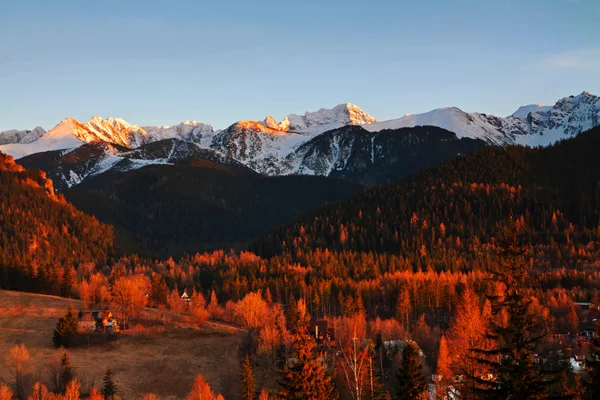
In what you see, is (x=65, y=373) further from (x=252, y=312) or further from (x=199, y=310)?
(x=199, y=310)

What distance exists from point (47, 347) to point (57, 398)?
36995 mm

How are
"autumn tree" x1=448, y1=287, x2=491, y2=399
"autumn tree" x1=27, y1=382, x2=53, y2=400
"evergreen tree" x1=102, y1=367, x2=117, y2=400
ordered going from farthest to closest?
"evergreen tree" x1=102, y1=367, x2=117, y2=400, "autumn tree" x1=27, y1=382, x2=53, y2=400, "autumn tree" x1=448, y1=287, x2=491, y2=399

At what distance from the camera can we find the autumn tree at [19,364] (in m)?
108

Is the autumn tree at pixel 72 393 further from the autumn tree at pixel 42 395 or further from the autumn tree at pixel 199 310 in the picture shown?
the autumn tree at pixel 199 310

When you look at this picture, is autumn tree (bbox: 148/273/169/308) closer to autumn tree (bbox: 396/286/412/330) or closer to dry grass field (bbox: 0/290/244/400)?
dry grass field (bbox: 0/290/244/400)

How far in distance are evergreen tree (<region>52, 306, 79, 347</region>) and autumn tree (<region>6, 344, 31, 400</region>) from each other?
7.06 metres

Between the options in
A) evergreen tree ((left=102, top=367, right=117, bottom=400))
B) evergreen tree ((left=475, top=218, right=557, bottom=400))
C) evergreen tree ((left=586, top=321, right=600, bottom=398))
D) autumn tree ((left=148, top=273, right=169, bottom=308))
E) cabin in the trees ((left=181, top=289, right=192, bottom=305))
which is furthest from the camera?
cabin in the trees ((left=181, top=289, right=192, bottom=305))

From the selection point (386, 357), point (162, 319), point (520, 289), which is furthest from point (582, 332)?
point (520, 289)

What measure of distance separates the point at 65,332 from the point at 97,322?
11.5 m

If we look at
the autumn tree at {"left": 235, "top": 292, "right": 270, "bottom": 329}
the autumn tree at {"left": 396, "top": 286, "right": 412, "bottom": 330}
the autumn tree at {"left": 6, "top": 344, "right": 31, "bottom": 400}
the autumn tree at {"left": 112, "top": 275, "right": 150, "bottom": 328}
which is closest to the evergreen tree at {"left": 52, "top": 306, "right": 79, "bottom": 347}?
the autumn tree at {"left": 6, "top": 344, "right": 31, "bottom": 400}

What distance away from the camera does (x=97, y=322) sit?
14138cm

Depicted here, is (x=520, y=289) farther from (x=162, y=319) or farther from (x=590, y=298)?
(x=590, y=298)

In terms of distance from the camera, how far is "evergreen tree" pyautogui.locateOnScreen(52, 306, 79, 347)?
12988 centimetres

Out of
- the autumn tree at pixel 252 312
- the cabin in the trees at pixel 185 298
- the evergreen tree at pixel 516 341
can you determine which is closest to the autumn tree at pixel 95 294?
the cabin in the trees at pixel 185 298
